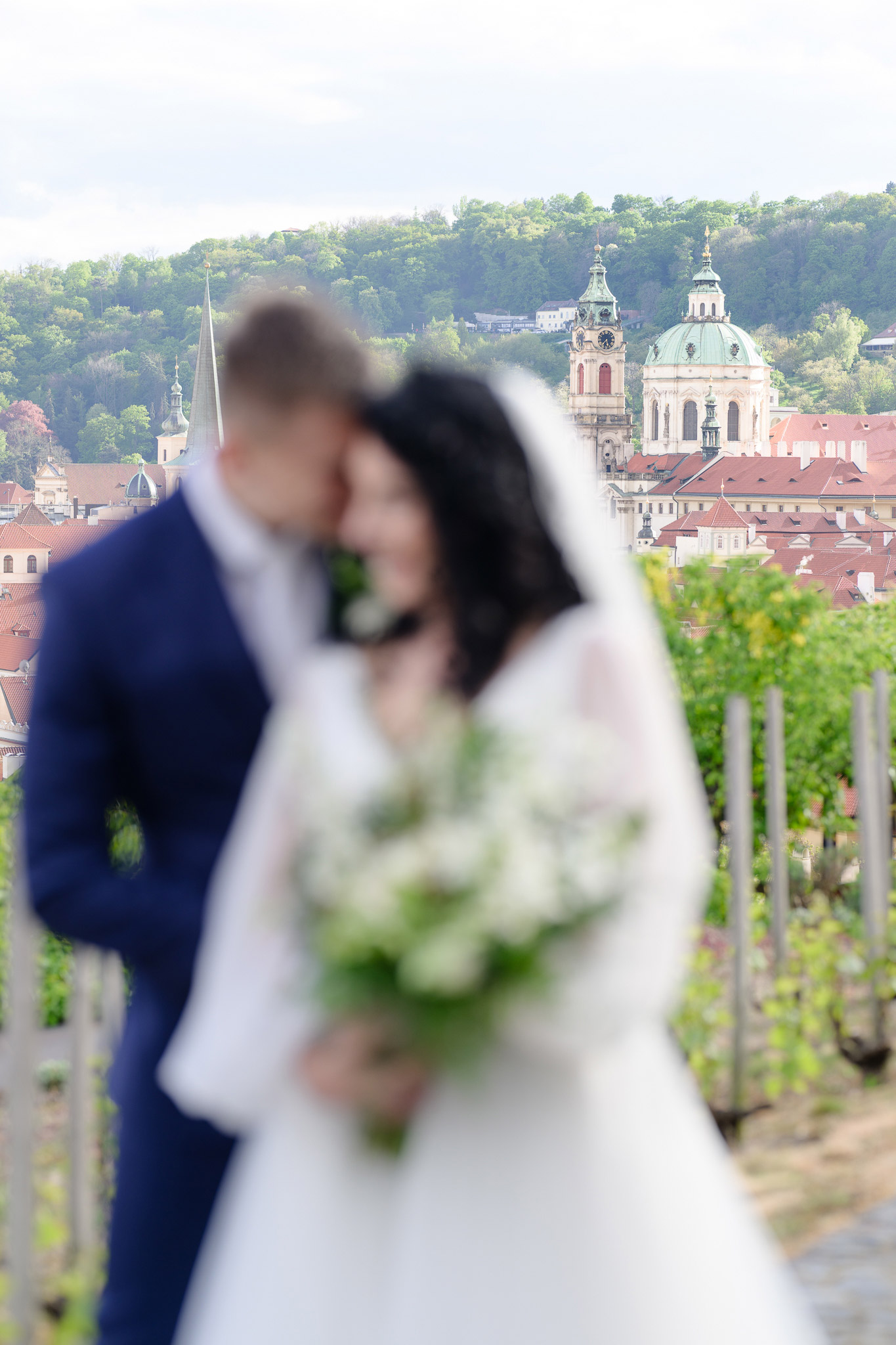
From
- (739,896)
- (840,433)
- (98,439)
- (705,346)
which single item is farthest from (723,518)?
(739,896)

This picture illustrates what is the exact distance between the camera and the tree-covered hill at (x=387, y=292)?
11938 centimetres

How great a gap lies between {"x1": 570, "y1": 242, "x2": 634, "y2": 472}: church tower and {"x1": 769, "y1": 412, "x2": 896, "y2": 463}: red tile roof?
33.2 ft

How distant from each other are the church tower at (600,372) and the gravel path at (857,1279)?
10489 cm

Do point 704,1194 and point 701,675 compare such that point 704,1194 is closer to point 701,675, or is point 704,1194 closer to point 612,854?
point 612,854

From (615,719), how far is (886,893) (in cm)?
277

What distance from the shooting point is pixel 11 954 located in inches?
85.2

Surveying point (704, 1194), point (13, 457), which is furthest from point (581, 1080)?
point (13, 457)

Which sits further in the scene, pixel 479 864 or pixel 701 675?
pixel 701 675

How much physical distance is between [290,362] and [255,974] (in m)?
0.60

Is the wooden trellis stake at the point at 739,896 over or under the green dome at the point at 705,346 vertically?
under

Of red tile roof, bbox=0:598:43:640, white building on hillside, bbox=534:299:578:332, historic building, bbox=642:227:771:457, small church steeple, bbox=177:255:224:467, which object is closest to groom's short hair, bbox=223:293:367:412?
small church steeple, bbox=177:255:224:467

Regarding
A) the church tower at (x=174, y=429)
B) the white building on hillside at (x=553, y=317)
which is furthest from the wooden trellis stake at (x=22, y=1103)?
the white building on hillside at (x=553, y=317)

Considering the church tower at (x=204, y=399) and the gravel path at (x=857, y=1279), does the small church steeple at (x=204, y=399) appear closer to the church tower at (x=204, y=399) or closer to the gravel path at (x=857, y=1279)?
the church tower at (x=204, y=399)

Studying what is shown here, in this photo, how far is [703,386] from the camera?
4348 inches
